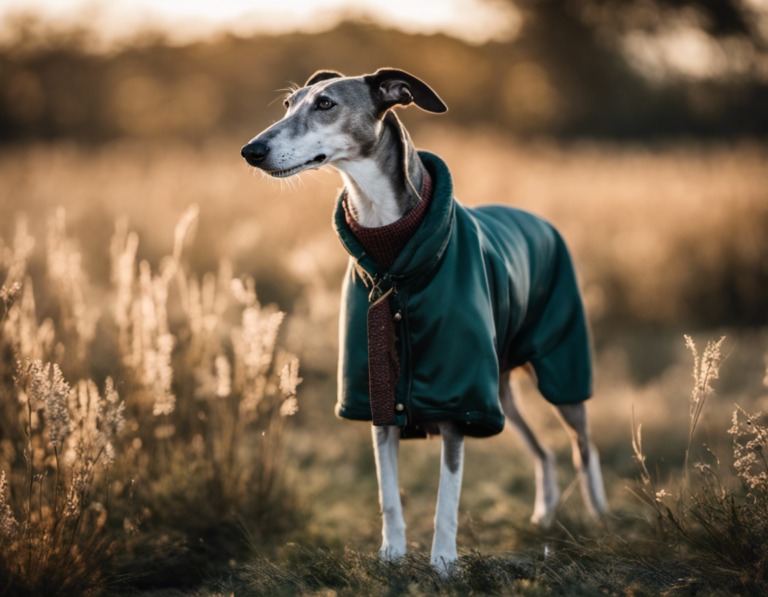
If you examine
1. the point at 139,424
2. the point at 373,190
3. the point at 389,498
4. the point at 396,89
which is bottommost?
the point at 389,498

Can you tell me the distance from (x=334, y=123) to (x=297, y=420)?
10.9 feet

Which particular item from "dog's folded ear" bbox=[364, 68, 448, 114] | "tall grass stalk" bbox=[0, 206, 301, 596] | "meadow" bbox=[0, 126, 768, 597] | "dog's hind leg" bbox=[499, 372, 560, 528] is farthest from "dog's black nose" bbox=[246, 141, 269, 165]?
"dog's hind leg" bbox=[499, 372, 560, 528]

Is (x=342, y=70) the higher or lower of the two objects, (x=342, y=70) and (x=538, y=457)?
the higher

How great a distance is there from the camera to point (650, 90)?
78.1 ft

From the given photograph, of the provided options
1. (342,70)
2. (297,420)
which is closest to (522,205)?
(297,420)

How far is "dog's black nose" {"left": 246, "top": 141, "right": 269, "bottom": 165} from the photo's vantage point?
2446 millimetres

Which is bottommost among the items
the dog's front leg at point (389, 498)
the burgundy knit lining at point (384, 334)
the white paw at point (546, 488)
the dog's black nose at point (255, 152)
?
the white paw at point (546, 488)

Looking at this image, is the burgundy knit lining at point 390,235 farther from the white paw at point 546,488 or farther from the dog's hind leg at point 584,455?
the white paw at point 546,488

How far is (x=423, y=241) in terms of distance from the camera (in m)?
2.46

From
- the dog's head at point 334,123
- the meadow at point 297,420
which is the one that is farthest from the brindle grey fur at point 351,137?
the meadow at point 297,420

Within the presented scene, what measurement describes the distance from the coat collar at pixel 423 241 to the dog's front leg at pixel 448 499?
65 cm

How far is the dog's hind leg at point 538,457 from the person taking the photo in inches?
141

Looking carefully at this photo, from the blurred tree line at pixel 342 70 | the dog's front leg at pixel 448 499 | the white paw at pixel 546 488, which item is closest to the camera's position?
the dog's front leg at pixel 448 499

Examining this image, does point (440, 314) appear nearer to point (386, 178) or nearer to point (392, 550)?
point (386, 178)
